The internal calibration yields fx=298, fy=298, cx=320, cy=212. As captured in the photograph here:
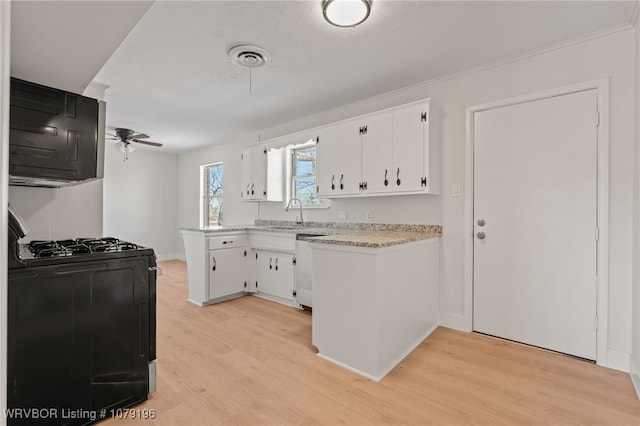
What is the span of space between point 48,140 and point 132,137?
8.04 feet

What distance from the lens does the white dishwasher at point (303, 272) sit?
131 inches

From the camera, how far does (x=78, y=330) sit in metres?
1.53

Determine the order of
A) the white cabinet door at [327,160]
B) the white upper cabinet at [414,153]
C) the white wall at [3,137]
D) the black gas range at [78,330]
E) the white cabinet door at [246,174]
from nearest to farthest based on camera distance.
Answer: the white wall at [3,137] → the black gas range at [78,330] → the white upper cabinet at [414,153] → the white cabinet door at [327,160] → the white cabinet door at [246,174]

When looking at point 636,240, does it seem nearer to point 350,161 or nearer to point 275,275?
point 350,161

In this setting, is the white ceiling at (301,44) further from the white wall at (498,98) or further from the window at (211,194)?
the window at (211,194)

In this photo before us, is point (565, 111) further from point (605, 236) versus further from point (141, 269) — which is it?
point (141, 269)

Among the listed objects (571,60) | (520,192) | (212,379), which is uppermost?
(571,60)

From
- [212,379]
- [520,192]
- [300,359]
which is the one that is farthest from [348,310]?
[520,192]

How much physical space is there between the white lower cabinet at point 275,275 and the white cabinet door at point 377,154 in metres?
1.30

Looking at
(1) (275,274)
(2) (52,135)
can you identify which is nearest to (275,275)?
(1) (275,274)

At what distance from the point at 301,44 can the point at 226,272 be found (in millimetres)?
2771

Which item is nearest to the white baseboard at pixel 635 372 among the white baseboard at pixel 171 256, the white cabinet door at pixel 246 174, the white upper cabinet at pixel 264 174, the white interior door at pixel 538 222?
the white interior door at pixel 538 222

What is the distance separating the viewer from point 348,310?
7.04ft

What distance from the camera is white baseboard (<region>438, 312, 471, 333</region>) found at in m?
2.86
